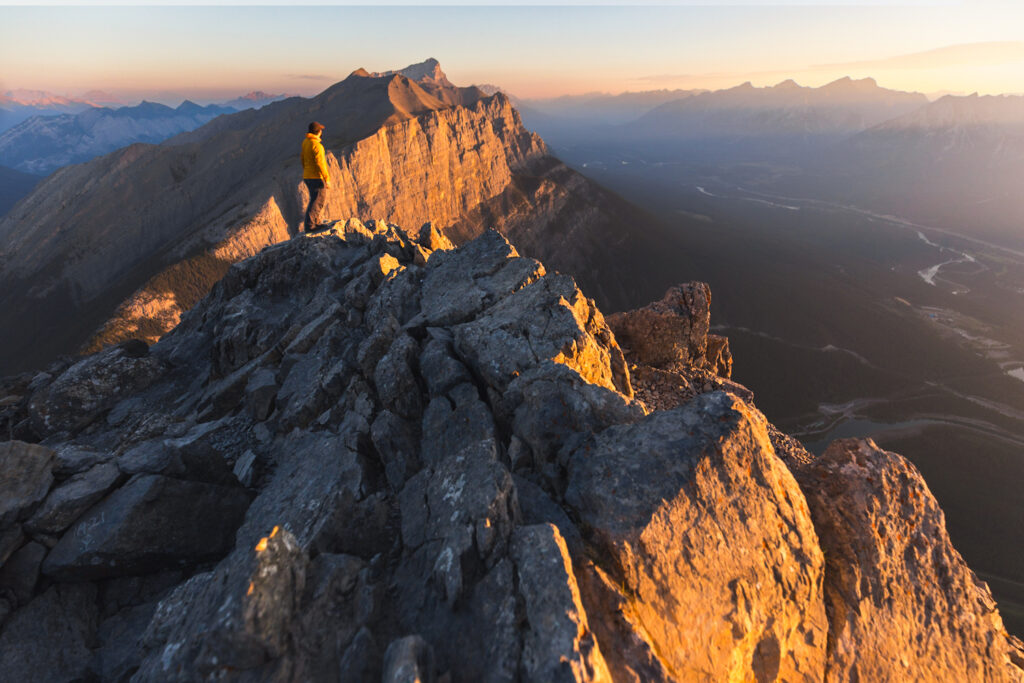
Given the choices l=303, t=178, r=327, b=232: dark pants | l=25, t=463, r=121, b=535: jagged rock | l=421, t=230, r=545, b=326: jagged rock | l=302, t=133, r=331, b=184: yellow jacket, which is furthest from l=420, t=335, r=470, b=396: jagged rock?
l=303, t=178, r=327, b=232: dark pants

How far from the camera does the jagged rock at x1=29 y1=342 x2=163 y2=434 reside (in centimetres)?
2403

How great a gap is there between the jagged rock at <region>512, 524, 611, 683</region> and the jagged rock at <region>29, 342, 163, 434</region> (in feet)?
92.5

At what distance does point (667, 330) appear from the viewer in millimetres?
30672

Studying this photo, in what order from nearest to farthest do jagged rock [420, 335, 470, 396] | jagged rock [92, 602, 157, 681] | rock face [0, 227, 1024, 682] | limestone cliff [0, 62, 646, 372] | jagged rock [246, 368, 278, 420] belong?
rock face [0, 227, 1024, 682]
jagged rock [92, 602, 157, 681]
jagged rock [420, 335, 470, 396]
jagged rock [246, 368, 278, 420]
limestone cliff [0, 62, 646, 372]

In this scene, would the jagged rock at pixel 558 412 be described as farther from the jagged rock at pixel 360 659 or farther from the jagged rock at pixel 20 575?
the jagged rock at pixel 20 575

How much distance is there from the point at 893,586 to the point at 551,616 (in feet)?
35.7

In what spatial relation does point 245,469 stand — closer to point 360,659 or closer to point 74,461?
point 74,461

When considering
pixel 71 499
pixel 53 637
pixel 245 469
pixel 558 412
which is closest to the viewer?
pixel 53 637

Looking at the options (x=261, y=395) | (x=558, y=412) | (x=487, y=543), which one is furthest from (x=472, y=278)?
(x=487, y=543)

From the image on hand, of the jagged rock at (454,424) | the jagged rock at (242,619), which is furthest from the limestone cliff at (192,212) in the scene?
the jagged rock at (242,619)

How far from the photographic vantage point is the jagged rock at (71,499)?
12.7 m

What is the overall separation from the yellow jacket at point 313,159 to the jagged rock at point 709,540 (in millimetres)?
28549

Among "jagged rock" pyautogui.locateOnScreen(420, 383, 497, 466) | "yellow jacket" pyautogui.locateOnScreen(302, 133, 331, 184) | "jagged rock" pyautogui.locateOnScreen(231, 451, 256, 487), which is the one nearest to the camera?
"jagged rock" pyautogui.locateOnScreen(420, 383, 497, 466)

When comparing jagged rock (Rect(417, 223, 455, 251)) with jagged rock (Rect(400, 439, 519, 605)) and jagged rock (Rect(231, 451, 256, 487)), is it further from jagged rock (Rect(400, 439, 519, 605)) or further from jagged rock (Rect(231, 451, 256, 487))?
jagged rock (Rect(400, 439, 519, 605))
